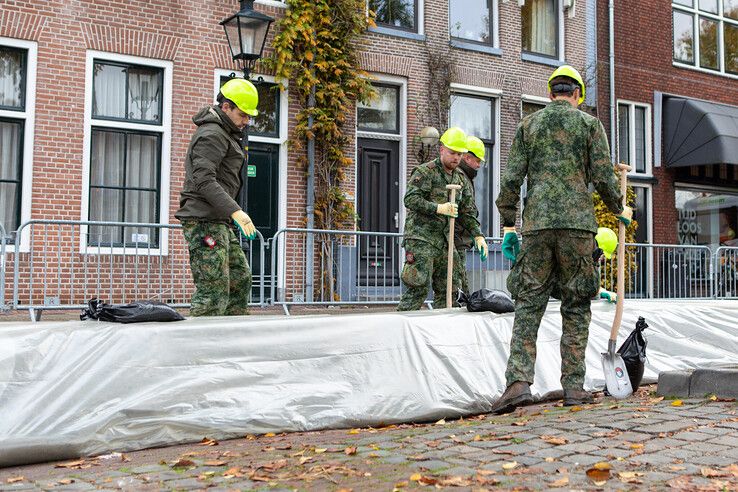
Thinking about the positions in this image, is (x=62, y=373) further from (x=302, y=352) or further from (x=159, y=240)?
(x=159, y=240)

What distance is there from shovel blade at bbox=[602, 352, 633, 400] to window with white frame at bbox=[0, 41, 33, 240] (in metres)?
8.32

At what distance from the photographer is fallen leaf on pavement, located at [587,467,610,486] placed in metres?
3.70

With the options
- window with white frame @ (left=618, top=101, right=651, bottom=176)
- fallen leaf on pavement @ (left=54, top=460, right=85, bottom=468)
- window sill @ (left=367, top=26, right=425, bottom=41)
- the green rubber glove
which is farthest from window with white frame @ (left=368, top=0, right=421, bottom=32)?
fallen leaf on pavement @ (left=54, top=460, right=85, bottom=468)

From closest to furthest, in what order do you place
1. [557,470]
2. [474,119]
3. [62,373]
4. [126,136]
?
[557,470]
[62,373]
[126,136]
[474,119]

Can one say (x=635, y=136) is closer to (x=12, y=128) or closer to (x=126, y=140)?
(x=126, y=140)

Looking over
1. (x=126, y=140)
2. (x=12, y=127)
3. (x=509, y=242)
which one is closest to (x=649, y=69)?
(x=126, y=140)

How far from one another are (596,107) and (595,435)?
46.6 feet

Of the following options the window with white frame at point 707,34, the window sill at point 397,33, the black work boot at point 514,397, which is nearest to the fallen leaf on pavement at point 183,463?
the black work boot at point 514,397

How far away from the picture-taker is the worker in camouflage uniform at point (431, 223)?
7512mm

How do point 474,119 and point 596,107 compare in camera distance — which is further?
point 596,107

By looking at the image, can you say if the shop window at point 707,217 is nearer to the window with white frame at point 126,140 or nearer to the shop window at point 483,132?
the shop window at point 483,132

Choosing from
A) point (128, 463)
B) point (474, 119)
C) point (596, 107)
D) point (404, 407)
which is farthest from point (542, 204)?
point (596, 107)

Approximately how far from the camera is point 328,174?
13.8 m

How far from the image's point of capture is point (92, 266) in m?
10.1
